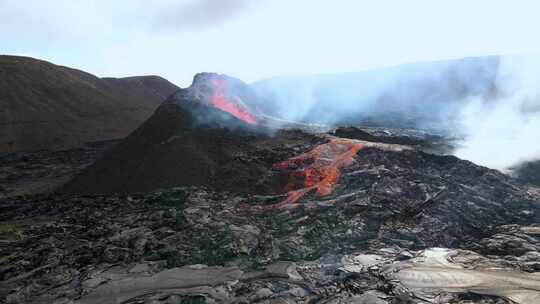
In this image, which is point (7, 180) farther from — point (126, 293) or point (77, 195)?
point (126, 293)

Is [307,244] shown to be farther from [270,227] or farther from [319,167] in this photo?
[319,167]

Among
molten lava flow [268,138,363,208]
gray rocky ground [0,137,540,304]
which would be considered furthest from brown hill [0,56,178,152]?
molten lava flow [268,138,363,208]

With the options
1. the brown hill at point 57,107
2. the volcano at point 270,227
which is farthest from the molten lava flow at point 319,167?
the brown hill at point 57,107

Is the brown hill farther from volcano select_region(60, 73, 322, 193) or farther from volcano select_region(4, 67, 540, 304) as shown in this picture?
volcano select_region(4, 67, 540, 304)

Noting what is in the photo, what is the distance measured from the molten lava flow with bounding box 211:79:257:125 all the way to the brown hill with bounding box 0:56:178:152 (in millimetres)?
39241

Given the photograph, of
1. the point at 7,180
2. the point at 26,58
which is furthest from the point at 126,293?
the point at 26,58

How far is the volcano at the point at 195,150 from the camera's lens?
28375mm

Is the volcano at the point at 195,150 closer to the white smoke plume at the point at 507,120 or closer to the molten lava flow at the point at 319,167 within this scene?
the molten lava flow at the point at 319,167

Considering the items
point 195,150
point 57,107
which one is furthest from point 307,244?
point 57,107

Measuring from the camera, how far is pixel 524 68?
57.5 metres

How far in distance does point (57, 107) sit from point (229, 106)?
6185 cm

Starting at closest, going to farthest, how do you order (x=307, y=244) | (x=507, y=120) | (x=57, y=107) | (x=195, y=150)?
(x=307, y=244) → (x=195, y=150) → (x=507, y=120) → (x=57, y=107)

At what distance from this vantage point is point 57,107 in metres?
85.7

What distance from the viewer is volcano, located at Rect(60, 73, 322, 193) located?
93.1 ft
